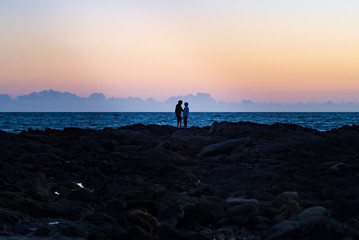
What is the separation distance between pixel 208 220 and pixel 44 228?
127 inches

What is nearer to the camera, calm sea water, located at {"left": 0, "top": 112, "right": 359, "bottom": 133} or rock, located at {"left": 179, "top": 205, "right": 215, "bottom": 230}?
rock, located at {"left": 179, "top": 205, "right": 215, "bottom": 230}

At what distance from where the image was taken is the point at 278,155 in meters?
16.7

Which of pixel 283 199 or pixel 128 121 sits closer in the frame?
pixel 283 199

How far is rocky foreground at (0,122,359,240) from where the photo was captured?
680cm

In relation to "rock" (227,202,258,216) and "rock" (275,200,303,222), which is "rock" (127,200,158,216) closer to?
"rock" (227,202,258,216)

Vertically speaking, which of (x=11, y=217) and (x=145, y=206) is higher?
(x=11, y=217)

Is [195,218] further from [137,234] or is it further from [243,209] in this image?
[137,234]

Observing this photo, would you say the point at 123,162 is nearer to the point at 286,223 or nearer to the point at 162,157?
the point at 162,157

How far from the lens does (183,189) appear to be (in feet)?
38.7

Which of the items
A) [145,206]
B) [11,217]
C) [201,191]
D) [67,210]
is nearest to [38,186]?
[67,210]

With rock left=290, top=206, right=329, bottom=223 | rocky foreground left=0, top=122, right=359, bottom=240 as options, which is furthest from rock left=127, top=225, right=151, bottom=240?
rock left=290, top=206, right=329, bottom=223

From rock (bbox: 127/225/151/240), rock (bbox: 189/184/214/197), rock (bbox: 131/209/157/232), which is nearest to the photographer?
rock (bbox: 127/225/151/240)

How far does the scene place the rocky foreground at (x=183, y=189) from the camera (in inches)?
268

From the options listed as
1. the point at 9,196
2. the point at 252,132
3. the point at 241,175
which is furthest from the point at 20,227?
the point at 252,132
